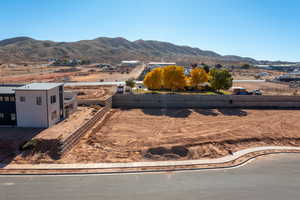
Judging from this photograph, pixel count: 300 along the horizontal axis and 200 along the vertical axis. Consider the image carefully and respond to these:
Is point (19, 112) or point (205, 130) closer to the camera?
point (19, 112)

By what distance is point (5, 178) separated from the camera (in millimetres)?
16016

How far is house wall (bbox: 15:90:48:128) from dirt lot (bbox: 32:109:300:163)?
5.10 meters

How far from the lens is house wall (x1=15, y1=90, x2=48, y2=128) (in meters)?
23.8

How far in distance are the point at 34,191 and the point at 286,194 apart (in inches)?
639

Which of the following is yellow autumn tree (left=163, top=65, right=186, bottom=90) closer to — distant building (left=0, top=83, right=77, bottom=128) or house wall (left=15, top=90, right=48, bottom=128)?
distant building (left=0, top=83, right=77, bottom=128)

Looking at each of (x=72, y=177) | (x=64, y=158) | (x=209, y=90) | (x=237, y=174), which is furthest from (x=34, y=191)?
(x=209, y=90)

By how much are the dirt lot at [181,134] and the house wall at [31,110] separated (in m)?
5.10

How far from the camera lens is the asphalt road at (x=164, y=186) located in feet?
46.8

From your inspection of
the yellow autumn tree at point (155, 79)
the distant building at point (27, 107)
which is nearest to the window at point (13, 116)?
the distant building at point (27, 107)

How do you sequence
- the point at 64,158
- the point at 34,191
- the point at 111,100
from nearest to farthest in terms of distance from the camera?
the point at 34,191 → the point at 64,158 → the point at 111,100

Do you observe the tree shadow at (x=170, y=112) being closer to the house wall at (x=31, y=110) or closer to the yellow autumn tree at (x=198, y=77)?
the yellow autumn tree at (x=198, y=77)

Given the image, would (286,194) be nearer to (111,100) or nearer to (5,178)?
(5,178)

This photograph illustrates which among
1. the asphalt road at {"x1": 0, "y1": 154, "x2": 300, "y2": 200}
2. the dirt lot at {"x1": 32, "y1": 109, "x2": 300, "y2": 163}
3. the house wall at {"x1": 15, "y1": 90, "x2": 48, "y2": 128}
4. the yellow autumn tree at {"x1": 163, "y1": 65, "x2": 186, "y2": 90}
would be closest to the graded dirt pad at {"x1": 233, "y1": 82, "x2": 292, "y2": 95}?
the dirt lot at {"x1": 32, "y1": 109, "x2": 300, "y2": 163}

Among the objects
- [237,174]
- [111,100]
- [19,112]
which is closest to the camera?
[237,174]
